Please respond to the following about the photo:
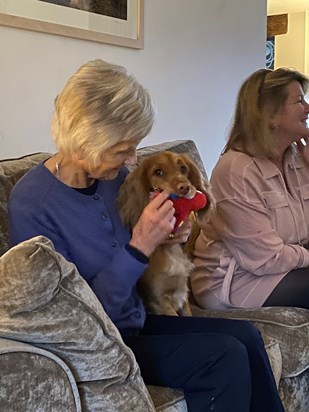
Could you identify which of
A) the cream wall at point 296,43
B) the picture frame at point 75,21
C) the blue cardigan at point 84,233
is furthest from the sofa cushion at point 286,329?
the cream wall at point 296,43

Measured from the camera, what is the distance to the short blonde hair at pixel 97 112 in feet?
5.11

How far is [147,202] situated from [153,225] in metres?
0.17

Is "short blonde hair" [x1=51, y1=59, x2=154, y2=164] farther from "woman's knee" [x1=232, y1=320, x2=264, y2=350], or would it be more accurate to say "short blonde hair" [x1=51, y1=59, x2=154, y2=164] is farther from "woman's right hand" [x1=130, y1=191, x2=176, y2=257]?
"woman's knee" [x1=232, y1=320, x2=264, y2=350]

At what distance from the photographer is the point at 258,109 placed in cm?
229

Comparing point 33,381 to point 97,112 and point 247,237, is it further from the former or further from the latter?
point 247,237

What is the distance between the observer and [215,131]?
3.43 metres

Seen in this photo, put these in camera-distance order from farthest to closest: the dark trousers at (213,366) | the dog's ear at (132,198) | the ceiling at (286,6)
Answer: the ceiling at (286,6)
the dog's ear at (132,198)
the dark trousers at (213,366)

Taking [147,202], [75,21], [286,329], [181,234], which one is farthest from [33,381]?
[75,21]

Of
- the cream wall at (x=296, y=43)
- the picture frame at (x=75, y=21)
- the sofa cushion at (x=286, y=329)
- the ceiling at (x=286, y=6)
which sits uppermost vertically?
the ceiling at (x=286, y=6)

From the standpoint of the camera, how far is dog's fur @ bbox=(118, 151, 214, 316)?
1.72 m

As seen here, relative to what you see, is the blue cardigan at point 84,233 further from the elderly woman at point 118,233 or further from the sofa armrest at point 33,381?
the sofa armrest at point 33,381

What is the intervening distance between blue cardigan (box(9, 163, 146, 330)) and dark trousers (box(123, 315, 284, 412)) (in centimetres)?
12

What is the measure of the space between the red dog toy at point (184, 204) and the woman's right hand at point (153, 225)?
7cm

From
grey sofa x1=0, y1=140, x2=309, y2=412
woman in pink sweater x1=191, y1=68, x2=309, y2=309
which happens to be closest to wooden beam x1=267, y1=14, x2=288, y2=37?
woman in pink sweater x1=191, y1=68, x2=309, y2=309
